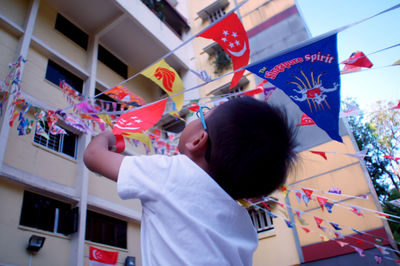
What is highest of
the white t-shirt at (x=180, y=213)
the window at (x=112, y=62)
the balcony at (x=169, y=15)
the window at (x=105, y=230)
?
the balcony at (x=169, y=15)

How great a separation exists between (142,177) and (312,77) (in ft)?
9.58

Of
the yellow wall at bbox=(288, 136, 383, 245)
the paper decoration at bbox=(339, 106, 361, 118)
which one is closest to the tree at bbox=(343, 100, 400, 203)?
the yellow wall at bbox=(288, 136, 383, 245)

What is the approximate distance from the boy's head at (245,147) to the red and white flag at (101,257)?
7174 mm

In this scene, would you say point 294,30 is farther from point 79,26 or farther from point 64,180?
point 64,180

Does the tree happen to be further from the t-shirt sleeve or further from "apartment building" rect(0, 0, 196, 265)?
the t-shirt sleeve

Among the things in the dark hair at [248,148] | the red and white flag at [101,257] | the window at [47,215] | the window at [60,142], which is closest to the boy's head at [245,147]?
the dark hair at [248,148]

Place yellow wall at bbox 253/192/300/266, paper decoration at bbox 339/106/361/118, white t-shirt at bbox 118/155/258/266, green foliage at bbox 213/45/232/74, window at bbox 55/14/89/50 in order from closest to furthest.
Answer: white t-shirt at bbox 118/155/258/266
paper decoration at bbox 339/106/361/118
yellow wall at bbox 253/192/300/266
window at bbox 55/14/89/50
green foliage at bbox 213/45/232/74

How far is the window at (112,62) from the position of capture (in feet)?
38.3

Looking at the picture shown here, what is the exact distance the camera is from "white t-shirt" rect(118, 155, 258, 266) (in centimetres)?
96

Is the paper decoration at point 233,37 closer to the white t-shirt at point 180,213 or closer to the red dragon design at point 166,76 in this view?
the red dragon design at point 166,76

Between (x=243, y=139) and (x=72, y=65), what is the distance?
969 centimetres

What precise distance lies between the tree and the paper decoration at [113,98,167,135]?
35.1 ft

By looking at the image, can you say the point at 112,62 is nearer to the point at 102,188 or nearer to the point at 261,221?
the point at 102,188

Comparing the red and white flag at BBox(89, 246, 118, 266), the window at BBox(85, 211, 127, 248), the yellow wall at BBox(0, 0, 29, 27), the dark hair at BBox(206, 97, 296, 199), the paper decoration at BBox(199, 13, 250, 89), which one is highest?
the yellow wall at BBox(0, 0, 29, 27)
